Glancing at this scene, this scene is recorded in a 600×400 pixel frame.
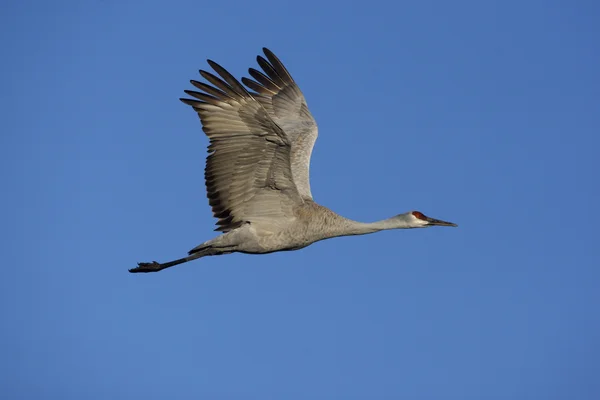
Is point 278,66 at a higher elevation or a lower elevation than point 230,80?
higher

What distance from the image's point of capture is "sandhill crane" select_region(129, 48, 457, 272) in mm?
10344

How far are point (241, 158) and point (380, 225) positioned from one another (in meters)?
2.19

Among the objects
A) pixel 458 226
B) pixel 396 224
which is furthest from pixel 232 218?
pixel 458 226

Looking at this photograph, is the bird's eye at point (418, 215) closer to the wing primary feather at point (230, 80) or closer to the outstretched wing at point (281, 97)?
the outstretched wing at point (281, 97)

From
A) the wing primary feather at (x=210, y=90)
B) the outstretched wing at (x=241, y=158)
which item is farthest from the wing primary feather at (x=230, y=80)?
the wing primary feather at (x=210, y=90)

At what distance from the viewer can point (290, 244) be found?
1100 cm

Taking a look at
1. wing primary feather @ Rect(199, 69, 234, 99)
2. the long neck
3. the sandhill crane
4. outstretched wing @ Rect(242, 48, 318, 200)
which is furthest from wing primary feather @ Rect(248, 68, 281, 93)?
the long neck

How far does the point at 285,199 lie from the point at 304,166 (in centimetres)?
131

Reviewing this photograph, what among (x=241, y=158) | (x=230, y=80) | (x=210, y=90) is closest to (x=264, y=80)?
(x=210, y=90)

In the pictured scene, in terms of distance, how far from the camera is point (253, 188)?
35.6ft

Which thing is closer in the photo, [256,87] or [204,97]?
[204,97]

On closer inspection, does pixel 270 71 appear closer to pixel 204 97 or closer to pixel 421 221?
pixel 204 97

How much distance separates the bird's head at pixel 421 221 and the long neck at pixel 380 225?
5 cm

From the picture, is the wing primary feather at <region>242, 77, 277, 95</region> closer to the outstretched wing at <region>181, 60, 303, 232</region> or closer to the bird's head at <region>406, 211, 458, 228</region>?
the outstretched wing at <region>181, 60, 303, 232</region>
